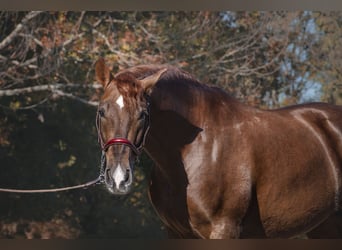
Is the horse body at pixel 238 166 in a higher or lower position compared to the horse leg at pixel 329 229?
higher

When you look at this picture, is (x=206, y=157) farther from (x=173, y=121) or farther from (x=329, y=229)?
(x=329, y=229)

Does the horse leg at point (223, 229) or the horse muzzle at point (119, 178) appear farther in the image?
the horse leg at point (223, 229)

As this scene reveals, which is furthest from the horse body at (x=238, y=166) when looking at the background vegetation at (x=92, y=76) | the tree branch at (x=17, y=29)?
the tree branch at (x=17, y=29)

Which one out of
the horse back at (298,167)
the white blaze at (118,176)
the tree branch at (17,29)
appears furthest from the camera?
the tree branch at (17,29)

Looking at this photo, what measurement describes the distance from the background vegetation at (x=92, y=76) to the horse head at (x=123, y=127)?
1715 millimetres

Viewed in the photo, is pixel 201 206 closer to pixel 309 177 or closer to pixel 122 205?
pixel 309 177

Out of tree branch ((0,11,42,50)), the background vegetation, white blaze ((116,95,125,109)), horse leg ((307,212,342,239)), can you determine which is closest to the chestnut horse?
white blaze ((116,95,125,109))

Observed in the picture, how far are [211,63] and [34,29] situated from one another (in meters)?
1.60

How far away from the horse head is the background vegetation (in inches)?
67.5

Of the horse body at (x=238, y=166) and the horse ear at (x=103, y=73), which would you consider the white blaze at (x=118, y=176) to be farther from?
the horse ear at (x=103, y=73)

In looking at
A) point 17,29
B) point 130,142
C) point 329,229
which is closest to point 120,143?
point 130,142

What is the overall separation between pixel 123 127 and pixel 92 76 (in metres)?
2.52

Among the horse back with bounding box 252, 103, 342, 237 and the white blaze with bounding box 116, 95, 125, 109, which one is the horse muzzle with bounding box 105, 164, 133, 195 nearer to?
the white blaze with bounding box 116, 95, 125, 109

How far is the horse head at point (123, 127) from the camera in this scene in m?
3.86
